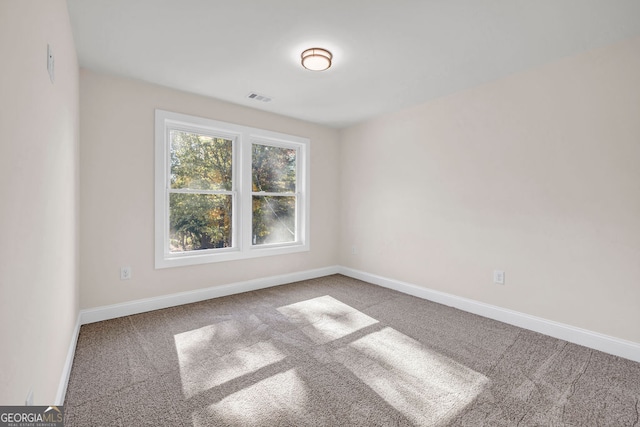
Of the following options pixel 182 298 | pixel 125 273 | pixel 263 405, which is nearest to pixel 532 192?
pixel 263 405

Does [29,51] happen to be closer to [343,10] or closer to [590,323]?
[343,10]

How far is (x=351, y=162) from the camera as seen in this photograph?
15.5 feet

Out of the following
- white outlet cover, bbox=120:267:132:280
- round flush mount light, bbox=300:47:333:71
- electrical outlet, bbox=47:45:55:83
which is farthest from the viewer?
white outlet cover, bbox=120:267:132:280

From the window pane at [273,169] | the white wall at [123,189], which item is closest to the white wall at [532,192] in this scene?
the window pane at [273,169]

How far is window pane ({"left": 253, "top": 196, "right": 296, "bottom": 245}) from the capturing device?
412cm

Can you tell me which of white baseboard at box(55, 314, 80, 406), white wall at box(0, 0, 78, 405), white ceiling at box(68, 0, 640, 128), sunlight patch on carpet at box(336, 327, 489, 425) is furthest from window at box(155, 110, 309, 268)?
sunlight patch on carpet at box(336, 327, 489, 425)

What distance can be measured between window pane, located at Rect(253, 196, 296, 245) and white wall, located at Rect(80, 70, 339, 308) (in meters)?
0.69

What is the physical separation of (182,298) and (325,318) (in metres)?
1.65

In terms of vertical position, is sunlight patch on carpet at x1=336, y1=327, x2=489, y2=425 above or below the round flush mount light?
below

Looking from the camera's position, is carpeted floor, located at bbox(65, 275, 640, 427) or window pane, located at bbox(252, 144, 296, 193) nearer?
carpeted floor, located at bbox(65, 275, 640, 427)

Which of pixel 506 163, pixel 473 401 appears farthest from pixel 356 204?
pixel 473 401

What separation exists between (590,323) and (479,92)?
2.35 metres

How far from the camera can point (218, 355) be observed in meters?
2.27

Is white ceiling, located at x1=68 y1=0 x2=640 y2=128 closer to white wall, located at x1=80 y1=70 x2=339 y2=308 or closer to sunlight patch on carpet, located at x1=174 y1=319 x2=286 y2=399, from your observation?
white wall, located at x1=80 y1=70 x2=339 y2=308
